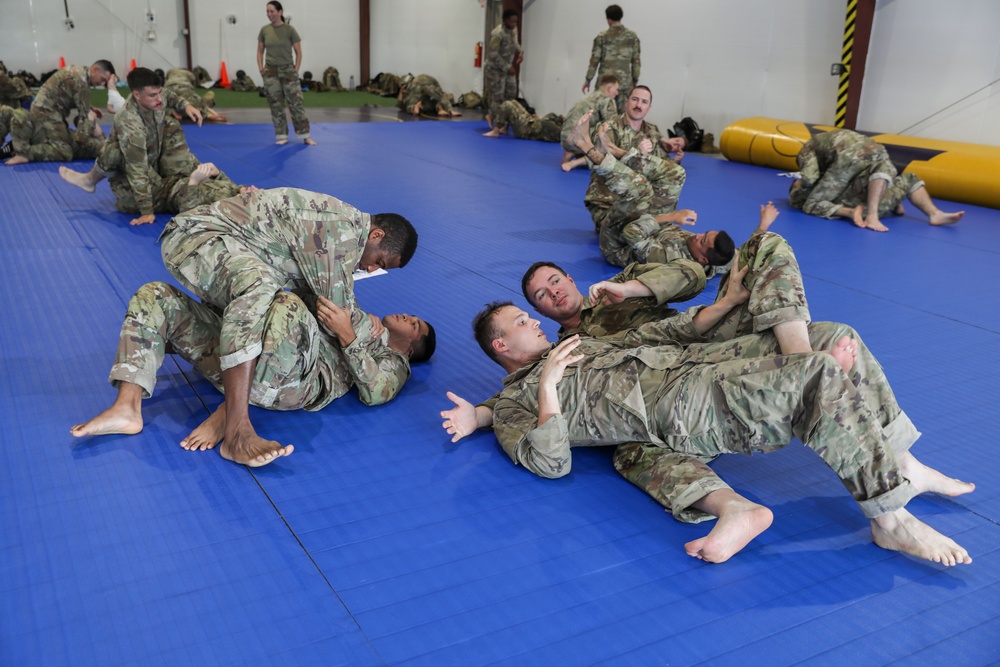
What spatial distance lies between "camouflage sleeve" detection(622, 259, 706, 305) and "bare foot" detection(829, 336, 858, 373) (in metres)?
1.01

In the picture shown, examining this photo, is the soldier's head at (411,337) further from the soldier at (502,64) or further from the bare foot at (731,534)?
the soldier at (502,64)

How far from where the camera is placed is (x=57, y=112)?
8.38m

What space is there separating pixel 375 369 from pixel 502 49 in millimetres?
10053

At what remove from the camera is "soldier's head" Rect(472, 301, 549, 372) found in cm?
310

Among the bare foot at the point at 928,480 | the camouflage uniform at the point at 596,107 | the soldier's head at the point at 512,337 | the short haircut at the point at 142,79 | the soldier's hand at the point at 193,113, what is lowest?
the bare foot at the point at 928,480

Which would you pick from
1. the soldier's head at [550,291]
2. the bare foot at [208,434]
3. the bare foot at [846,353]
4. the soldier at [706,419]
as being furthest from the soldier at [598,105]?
the bare foot at [846,353]

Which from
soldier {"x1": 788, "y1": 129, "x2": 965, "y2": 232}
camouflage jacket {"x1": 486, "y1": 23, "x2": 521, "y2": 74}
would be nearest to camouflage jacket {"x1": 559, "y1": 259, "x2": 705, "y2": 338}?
soldier {"x1": 788, "y1": 129, "x2": 965, "y2": 232}

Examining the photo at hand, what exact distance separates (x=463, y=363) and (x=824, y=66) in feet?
25.9

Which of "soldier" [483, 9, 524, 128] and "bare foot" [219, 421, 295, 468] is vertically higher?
"soldier" [483, 9, 524, 128]

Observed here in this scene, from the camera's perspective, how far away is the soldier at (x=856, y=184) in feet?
22.8

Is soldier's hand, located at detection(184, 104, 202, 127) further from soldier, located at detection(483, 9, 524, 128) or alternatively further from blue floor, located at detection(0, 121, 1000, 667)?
soldier, located at detection(483, 9, 524, 128)

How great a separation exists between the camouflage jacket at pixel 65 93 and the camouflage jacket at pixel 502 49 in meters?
5.93

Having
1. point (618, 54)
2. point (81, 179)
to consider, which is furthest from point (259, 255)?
point (618, 54)

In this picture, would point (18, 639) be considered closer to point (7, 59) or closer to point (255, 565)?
point (255, 565)
